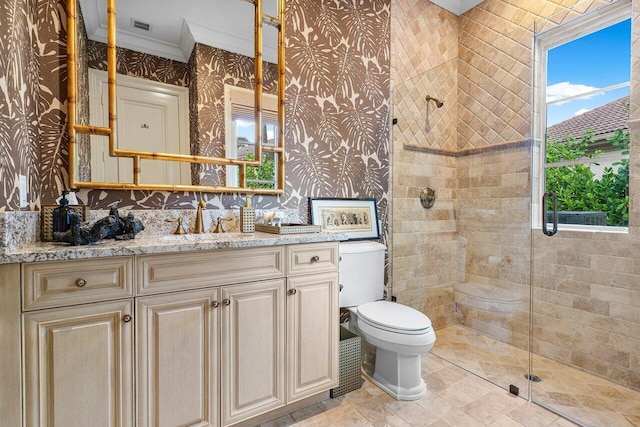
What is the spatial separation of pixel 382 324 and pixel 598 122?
2004mm

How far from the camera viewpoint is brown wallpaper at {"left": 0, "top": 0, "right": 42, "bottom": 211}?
3.62 ft

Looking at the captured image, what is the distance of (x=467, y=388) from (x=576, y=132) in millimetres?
1912

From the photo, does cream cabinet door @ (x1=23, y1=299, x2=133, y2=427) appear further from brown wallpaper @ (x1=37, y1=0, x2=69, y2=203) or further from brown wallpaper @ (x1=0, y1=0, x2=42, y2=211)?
brown wallpaper @ (x1=37, y1=0, x2=69, y2=203)

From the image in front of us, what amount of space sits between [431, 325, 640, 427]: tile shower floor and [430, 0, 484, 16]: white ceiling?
284 centimetres

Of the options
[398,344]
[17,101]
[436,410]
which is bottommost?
[436,410]

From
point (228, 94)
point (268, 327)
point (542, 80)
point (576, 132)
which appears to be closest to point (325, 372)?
point (268, 327)

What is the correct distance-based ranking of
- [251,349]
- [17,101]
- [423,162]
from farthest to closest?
[423,162], [251,349], [17,101]

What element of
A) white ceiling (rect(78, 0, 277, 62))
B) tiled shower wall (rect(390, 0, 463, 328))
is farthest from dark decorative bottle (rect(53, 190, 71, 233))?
tiled shower wall (rect(390, 0, 463, 328))

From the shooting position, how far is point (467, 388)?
1.94 m

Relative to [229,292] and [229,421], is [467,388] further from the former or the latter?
[229,292]

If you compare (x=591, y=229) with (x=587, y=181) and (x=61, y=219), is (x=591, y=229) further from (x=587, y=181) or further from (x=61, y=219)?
(x=61, y=219)

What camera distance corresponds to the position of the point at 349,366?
189 centimetres

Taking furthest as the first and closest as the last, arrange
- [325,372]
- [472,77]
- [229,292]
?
[472,77], [325,372], [229,292]

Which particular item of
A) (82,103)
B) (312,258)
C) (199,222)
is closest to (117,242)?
(199,222)
